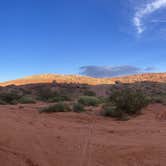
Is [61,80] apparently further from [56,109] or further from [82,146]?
[82,146]

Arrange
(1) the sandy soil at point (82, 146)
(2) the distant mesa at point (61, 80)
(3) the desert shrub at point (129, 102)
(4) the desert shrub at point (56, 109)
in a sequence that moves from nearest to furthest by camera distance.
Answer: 1. (1) the sandy soil at point (82, 146)
2. (4) the desert shrub at point (56, 109)
3. (3) the desert shrub at point (129, 102)
4. (2) the distant mesa at point (61, 80)

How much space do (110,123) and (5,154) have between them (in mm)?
7685

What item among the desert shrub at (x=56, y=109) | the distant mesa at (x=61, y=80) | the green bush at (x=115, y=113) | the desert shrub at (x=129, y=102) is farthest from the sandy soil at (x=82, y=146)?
the distant mesa at (x=61, y=80)

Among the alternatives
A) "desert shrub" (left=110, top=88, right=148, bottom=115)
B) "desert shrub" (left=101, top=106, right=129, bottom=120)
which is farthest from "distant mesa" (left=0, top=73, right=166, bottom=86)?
"desert shrub" (left=101, top=106, right=129, bottom=120)

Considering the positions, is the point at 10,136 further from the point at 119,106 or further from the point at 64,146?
the point at 119,106

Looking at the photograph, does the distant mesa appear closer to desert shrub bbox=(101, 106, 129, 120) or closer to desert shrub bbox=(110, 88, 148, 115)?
desert shrub bbox=(110, 88, 148, 115)

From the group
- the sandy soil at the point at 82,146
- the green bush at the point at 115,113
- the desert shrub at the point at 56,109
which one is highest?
the desert shrub at the point at 56,109

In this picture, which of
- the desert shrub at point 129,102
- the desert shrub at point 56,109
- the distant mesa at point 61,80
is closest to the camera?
the desert shrub at point 56,109

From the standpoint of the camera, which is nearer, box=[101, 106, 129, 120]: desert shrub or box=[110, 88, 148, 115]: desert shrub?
box=[101, 106, 129, 120]: desert shrub

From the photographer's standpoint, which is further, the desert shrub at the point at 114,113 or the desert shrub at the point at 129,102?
the desert shrub at the point at 129,102

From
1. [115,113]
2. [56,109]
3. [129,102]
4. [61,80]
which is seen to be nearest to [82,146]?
[115,113]

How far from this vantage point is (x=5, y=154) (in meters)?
7.64

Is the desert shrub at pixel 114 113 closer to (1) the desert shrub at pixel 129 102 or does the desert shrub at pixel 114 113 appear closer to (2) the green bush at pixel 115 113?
(2) the green bush at pixel 115 113


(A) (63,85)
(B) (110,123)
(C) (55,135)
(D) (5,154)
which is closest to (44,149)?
(D) (5,154)
